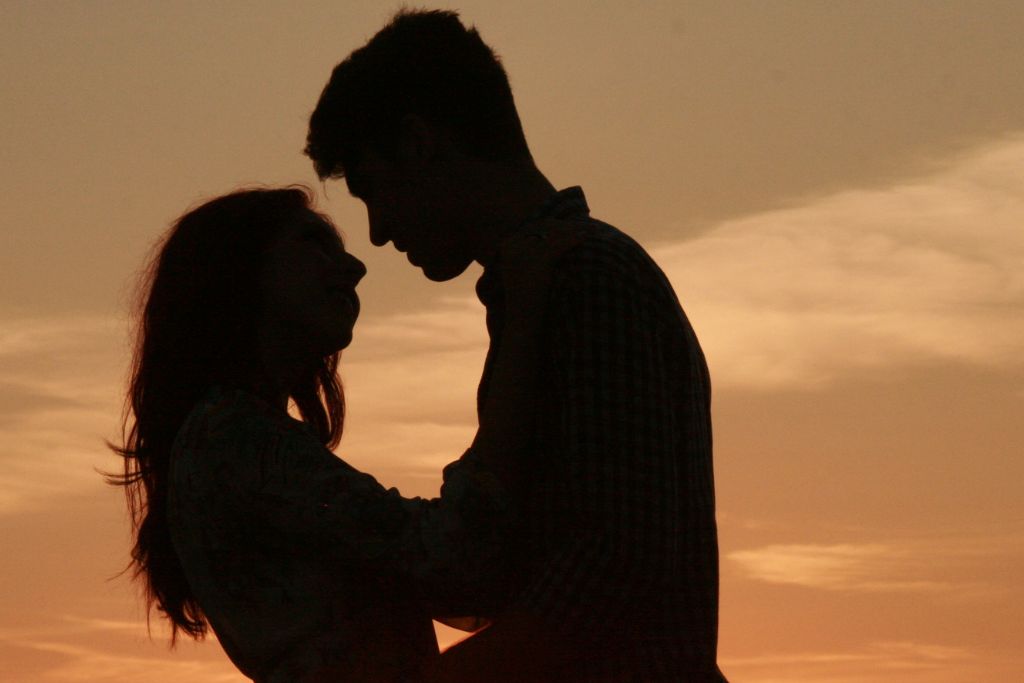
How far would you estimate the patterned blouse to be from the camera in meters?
4.14

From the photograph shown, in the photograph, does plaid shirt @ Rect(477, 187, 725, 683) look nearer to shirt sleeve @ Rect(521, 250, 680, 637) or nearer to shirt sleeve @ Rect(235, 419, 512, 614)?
shirt sleeve @ Rect(521, 250, 680, 637)

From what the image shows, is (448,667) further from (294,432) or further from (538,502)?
(294,432)

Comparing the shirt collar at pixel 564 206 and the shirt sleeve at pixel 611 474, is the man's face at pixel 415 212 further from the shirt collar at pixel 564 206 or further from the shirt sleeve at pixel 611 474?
the shirt sleeve at pixel 611 474

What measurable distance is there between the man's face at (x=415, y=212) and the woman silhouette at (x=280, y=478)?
14.6 inches

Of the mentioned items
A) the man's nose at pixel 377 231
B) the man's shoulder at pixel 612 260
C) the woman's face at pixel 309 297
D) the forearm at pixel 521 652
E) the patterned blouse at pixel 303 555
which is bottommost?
the forearm at pixel 521 652

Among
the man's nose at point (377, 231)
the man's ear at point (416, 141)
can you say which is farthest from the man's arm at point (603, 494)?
the man's nose at point (377, 231)

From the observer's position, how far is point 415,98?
4.50 metres

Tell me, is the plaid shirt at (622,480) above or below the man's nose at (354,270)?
below

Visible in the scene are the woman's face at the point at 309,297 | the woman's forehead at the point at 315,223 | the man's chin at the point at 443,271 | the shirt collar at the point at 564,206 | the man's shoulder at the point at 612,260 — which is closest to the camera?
the man's shoulder at the point at 612,260

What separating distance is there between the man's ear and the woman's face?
613mm

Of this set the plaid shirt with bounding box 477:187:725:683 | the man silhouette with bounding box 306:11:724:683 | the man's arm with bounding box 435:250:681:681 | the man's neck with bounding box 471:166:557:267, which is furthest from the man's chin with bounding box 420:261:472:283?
the man's arm with bounding box 435:250:681:681

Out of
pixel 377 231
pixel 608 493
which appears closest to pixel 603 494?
pixel 608 493

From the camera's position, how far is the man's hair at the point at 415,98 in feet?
14.6

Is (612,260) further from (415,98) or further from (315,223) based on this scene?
(315,223)
